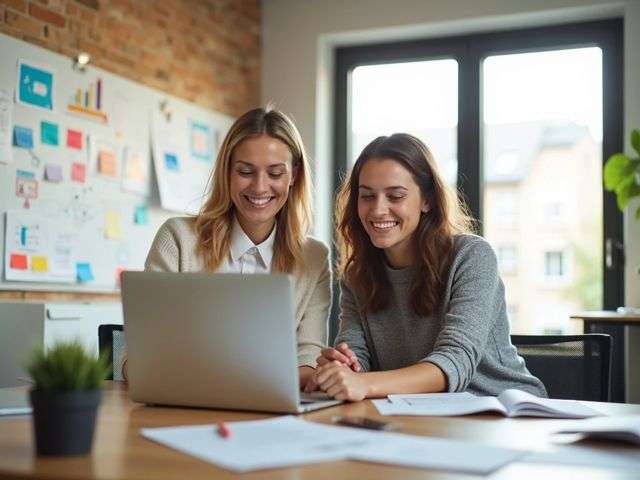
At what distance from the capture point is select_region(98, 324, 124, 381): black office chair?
2.03 m

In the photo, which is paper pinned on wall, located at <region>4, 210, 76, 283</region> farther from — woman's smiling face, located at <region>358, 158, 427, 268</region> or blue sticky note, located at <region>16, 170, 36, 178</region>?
woman's smiling face, located at <region>358, 158, 427, 268</region>

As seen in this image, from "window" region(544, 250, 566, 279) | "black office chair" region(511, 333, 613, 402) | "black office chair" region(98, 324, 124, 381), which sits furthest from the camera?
"window" region(544, 250, 566, 279)

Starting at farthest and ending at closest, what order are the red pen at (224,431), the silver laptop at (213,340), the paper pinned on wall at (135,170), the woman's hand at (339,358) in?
the paper pinned on wall at (135,170), the woman's hand at (339,358), the silver laptop at (213,340), the red pen at (224,431)

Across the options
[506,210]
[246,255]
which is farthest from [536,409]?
[506,210]

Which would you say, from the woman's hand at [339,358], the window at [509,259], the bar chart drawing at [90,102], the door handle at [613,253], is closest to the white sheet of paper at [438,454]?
the woman's hand at [339,358]

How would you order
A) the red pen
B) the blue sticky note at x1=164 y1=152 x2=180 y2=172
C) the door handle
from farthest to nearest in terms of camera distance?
the door handle < the blue sticky note at x1=164 y1=152 x2=180 y2=172 < the red pen

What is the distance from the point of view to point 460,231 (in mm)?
2068

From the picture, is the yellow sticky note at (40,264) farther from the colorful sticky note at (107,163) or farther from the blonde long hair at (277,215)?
the blonde long hair at (277,215)

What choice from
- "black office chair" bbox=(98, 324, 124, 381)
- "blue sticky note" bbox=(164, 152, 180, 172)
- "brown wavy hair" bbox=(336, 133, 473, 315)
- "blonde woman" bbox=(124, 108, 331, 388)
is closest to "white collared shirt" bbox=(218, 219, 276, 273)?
"blonde woman" bbox=(124, 108, 331, 388)

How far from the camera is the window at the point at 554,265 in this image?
5.08 meters

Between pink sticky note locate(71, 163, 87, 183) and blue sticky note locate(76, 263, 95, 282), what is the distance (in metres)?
0.35

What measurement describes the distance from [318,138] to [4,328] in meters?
2.23

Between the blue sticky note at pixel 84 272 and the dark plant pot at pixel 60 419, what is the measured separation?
2640mm

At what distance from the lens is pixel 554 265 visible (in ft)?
16.8
